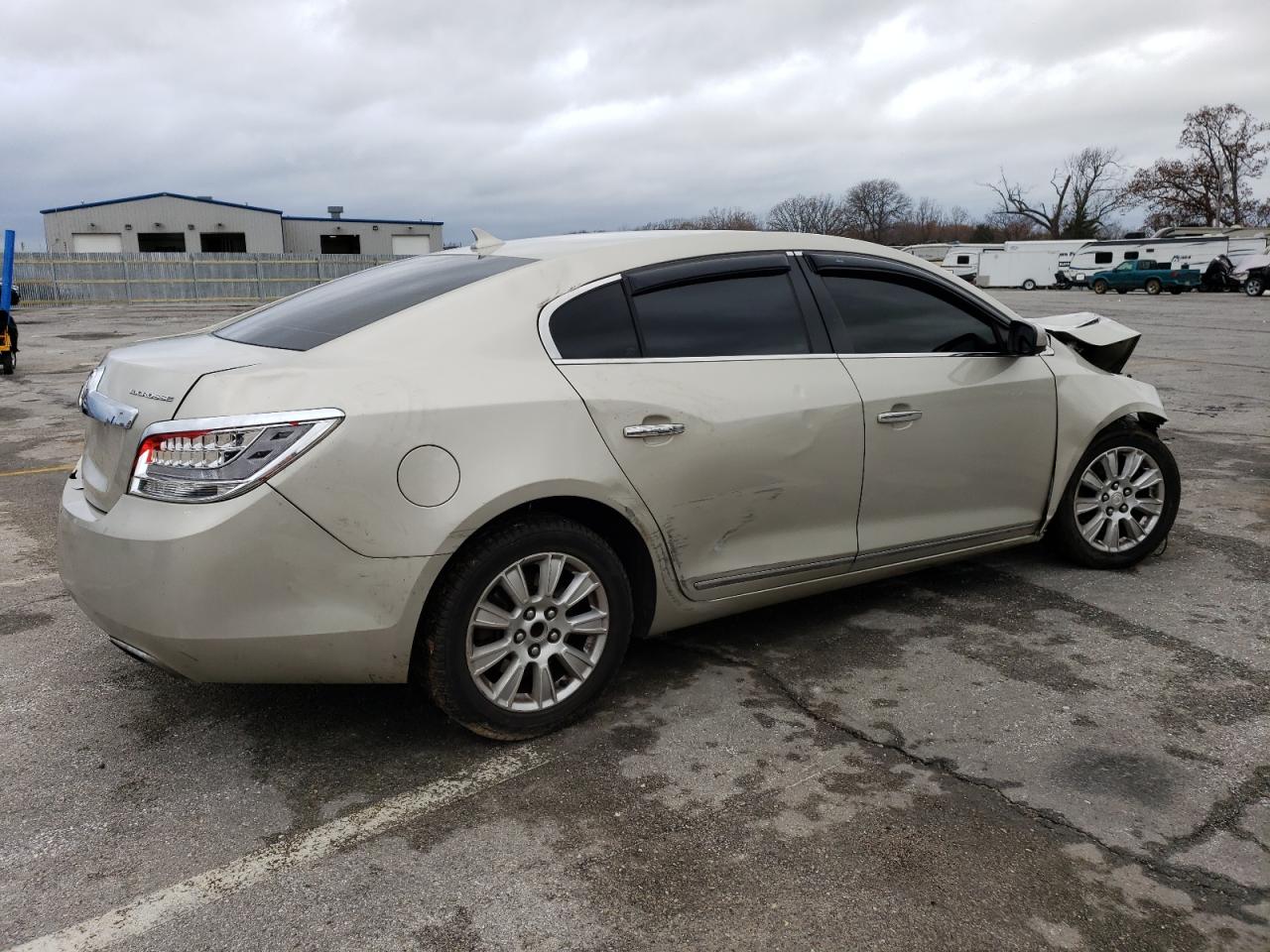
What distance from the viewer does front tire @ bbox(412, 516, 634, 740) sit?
10.1 ft

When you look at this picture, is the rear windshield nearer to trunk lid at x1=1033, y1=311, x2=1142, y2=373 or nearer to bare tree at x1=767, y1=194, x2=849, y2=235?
trunk lid at x1=1033, y1=311, x2=1142, y2=373

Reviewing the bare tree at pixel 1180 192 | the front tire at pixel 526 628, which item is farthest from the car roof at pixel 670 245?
the bare tree at pixel 1180 192

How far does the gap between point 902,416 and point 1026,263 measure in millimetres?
53060

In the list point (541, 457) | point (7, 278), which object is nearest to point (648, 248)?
point (541, 457)

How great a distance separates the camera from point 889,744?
10.8 feet

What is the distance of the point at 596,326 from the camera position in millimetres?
3457

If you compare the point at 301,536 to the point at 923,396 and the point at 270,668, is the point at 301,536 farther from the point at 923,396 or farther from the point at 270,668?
the point at 923,396

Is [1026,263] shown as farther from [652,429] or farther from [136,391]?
[136,391]

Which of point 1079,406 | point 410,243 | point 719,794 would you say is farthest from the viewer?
point 410,243

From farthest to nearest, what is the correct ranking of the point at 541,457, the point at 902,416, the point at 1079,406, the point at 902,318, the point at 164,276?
the point at 164,276, the point at 1079,406, the point at 902,318, the point at 902,416, the point at 541,457

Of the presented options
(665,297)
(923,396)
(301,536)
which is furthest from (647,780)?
(923,396)

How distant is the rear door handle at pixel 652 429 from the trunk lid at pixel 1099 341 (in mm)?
2444

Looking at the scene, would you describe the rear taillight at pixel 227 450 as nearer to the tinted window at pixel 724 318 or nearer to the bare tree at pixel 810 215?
the tinted window at pixel 724 318

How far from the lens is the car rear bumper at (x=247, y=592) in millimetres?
2799
